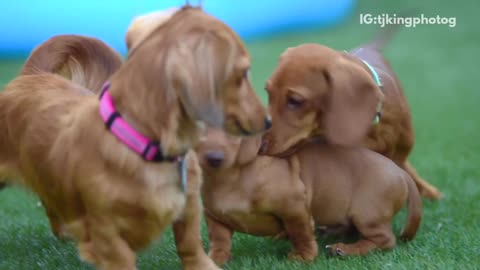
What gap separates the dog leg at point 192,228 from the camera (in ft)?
9.27

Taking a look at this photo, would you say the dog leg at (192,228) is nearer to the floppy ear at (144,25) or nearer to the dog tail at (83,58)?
the floppy ear at (144,25)

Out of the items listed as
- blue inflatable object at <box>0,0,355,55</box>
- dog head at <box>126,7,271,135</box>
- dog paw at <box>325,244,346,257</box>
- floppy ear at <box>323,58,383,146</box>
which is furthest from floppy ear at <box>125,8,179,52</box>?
blue inflatable object at <box>0,0,355,55</box>

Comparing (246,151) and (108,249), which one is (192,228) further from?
(246,151)

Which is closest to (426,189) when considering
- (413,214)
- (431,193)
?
(431,193)

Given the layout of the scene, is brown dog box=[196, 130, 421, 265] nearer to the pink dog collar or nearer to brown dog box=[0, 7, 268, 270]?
brown dog box=[0, 7, 268, 270]

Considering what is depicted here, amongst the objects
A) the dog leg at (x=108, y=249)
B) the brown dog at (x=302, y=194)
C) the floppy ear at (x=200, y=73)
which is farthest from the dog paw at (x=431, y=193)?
the floppy ear at (x=200, y=73)

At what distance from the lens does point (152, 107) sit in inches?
99.0

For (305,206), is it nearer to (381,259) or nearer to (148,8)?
(381,259)

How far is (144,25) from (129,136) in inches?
17.1

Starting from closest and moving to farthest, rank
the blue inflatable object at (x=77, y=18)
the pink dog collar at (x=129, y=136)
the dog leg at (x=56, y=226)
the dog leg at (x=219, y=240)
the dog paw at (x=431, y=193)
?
the pink dog collar at (x=129, y=136)
the dog leg at (x=219, y=240)
the dog leg at (x=56, y=226)
the dog paw at (x=431, y=193)
the blue inflatable object at (x=77, y=18)

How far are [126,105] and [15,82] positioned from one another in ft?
3.25

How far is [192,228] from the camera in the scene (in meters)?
2.90

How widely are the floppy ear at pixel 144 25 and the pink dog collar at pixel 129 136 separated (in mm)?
233

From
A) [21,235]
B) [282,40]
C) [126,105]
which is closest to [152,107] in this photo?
[126,105]
